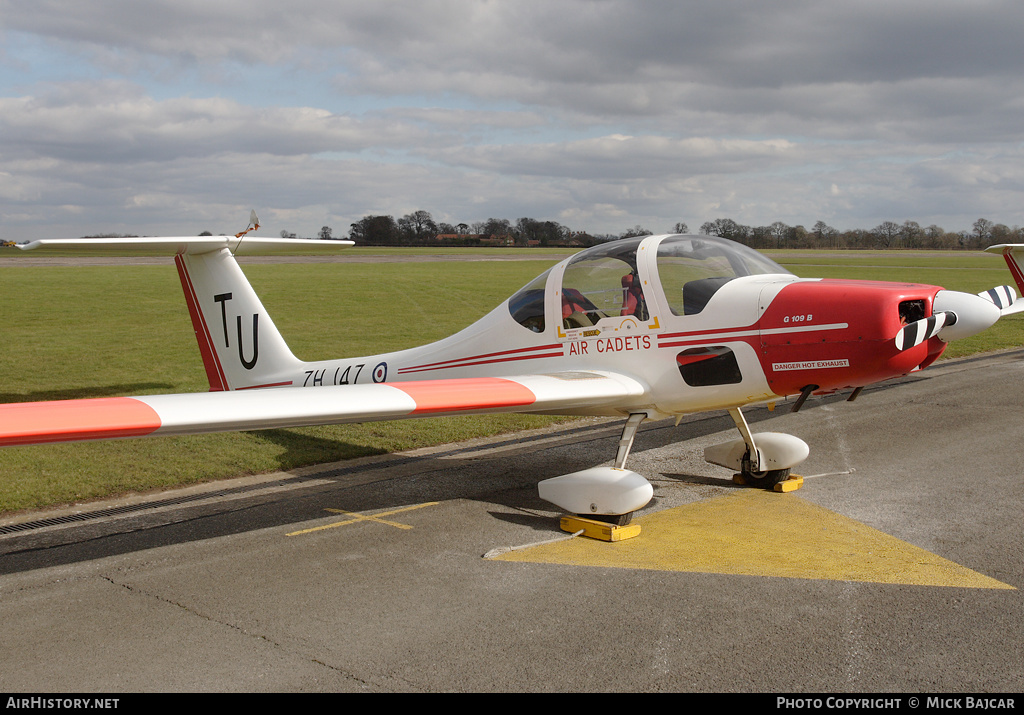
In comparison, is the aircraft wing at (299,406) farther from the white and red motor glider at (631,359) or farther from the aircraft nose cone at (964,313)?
the aircraft nose cone at (964,313)

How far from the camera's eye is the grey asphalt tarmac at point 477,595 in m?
4.12

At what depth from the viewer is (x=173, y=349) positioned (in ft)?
63.2

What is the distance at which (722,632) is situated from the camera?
14.9 ft

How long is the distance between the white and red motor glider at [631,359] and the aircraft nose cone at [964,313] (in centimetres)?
1

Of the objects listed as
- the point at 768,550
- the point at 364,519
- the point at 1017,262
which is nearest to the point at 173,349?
the point at 364,519

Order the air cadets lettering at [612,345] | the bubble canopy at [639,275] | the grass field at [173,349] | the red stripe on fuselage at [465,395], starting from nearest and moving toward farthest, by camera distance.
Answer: the red stripe on fuselage at [465,395] < the bubble canopy at [639,275] < the air cadets lettering at [612,345] < the grass field at [173,349]

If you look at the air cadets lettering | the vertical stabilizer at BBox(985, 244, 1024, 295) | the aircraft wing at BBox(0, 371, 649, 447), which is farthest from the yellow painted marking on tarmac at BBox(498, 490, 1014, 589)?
the vertical stabilizer at BBox(985, 244, 1024, 295)

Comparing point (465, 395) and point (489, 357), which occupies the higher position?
point (489, 357)

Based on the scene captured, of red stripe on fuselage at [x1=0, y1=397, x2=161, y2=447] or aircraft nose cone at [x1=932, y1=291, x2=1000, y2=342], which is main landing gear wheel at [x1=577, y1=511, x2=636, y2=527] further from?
red stripe on fuselage at [x1=0, y1=397, x2=161, y2=447]

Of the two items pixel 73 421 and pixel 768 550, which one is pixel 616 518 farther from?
pixel 73 421

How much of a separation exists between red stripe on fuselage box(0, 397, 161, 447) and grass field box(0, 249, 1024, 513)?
3.05 m

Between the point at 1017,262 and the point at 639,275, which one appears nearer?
the point at 639,275

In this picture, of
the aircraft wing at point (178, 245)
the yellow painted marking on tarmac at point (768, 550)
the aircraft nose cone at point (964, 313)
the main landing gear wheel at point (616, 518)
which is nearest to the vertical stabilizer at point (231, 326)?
the aircraft wing at point (178, 245)

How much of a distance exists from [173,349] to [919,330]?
17586mm
